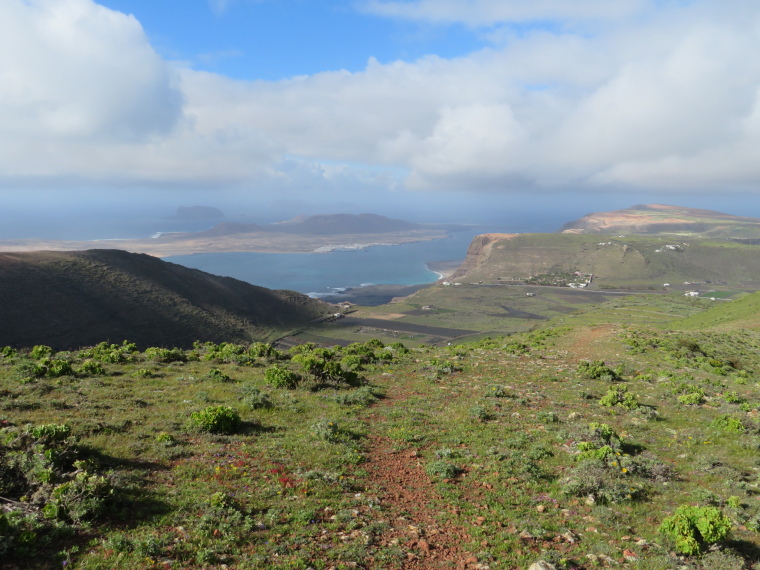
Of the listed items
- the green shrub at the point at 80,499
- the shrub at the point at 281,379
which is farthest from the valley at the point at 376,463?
the shrub at the point at 281,379

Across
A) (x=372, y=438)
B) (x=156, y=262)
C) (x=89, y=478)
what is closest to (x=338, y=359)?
(x=372, y=438)

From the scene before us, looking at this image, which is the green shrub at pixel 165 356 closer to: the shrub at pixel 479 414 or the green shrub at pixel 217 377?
the green shrub at pixel 217 377

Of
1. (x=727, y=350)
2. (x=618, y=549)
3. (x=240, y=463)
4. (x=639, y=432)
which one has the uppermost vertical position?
(x=240, y=463)

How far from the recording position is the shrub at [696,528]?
9.74 metres

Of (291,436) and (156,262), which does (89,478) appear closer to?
(291,436)

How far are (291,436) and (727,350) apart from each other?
49249 mm

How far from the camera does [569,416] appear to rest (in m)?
20.5

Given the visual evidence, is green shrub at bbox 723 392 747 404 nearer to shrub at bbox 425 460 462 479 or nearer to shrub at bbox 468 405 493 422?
shrub at bbox 468 405 493 422

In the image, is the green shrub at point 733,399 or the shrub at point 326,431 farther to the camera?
the green shrub at point 733,399

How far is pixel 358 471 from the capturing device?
13578mm

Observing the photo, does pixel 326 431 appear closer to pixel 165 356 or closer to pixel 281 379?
pixel 281 379

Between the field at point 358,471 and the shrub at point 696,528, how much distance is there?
0.05m

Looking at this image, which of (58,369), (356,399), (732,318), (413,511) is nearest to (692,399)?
(356,399)

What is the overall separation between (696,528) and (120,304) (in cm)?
12414
